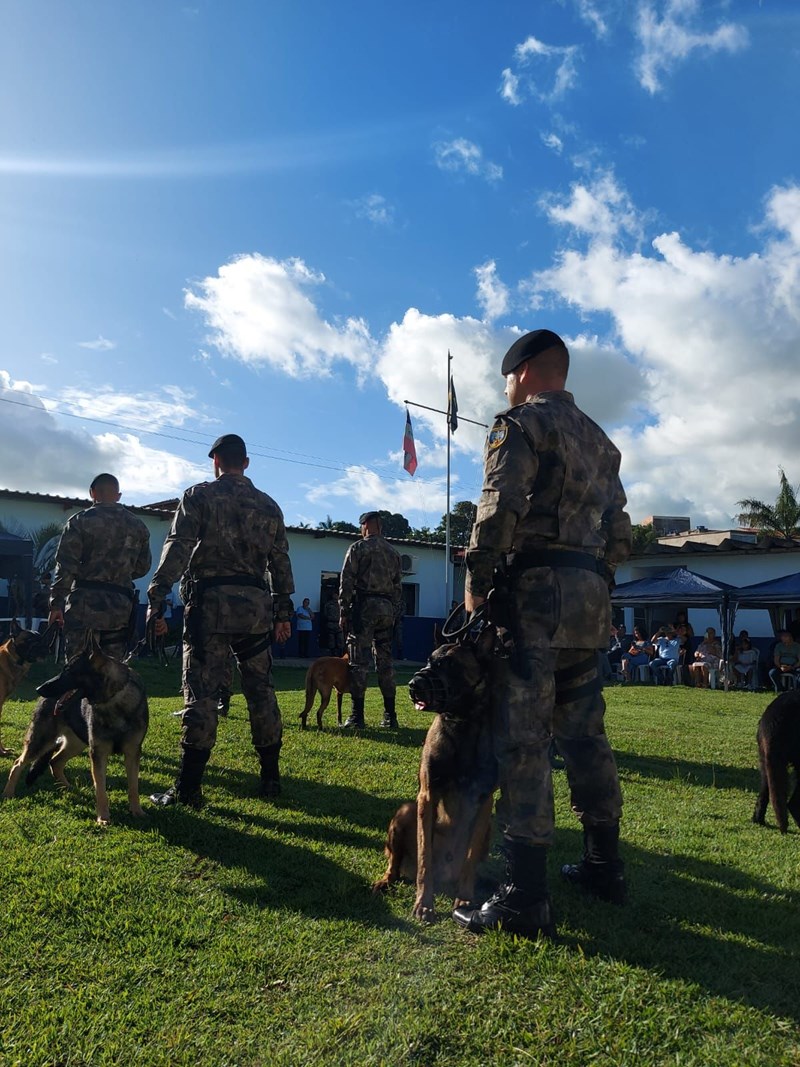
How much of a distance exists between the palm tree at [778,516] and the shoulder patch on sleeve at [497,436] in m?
31.0

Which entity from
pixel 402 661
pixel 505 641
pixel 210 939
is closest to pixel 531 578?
pixel 505 641

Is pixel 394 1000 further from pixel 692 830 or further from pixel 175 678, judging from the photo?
pixel 175 678

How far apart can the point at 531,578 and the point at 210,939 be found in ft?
6.03

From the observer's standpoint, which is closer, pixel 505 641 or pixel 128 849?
pixel 505 641

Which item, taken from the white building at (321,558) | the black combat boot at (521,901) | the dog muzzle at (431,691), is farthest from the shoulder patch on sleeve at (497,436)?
the white building at (321,558)

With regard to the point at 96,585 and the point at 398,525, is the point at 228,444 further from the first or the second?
the point at 398,525

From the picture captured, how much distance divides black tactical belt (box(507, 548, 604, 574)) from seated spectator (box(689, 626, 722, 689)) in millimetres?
16766

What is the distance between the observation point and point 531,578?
Answer: 302cm

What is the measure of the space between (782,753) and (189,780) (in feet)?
11.9

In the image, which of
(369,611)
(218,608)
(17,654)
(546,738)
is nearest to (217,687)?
(218,608)

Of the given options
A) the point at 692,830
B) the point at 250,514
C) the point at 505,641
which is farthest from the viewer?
the point at 250,514

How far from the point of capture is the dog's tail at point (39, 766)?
490 cm

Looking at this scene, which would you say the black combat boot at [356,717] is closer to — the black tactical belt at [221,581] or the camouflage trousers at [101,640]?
the camouflage trousers at [101,640]

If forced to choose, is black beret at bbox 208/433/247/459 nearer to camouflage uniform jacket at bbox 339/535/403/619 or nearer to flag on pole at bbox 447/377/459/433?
camouflage uniform jacket at bbox 339/535/403/619
